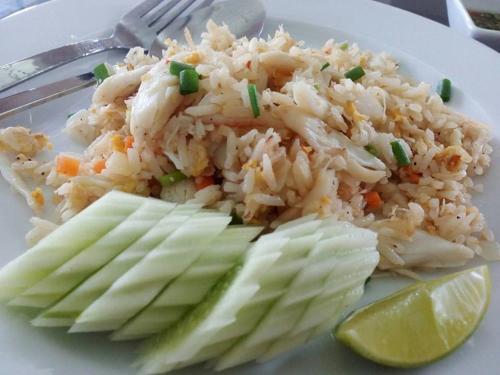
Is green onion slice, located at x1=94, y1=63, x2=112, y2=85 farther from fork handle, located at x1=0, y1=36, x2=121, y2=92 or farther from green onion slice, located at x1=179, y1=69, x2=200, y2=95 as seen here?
green onion slice, located at x1=179, y1=69, x2=200, y2=95

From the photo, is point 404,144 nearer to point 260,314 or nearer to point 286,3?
point 260,314

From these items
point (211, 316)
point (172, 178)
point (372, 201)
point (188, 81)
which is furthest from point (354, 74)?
point (211, 316)

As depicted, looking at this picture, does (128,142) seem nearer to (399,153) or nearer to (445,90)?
(399,153)

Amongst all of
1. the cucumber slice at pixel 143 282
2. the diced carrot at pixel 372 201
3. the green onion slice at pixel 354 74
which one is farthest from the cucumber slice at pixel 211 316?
the green onion slice at pixel 354 74

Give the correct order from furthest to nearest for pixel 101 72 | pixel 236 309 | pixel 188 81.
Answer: pixel 101 72 < pixel 188 81 < pixel 236 309

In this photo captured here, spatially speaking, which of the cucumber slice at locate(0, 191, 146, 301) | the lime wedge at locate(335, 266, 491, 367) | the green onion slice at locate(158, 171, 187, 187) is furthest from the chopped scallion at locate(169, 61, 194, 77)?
the lime wedge at locate(335, 266, 491, 367)

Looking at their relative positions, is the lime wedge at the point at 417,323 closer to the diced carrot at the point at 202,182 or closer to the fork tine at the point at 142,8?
the diced carrot at the point at 202,182
